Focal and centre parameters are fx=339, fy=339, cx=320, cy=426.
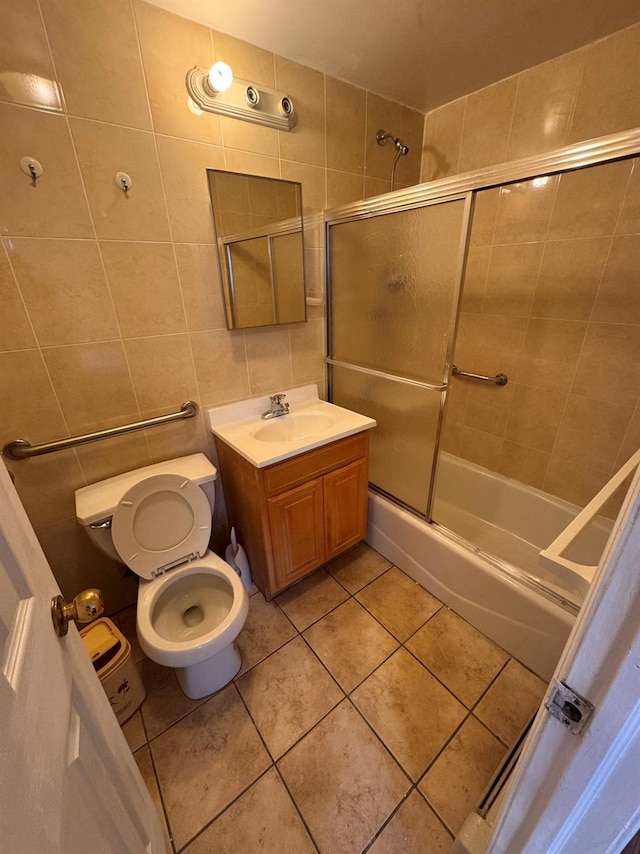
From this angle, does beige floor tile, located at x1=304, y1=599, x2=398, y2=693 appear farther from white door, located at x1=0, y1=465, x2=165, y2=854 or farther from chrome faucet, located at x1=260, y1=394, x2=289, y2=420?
chrome faucet, located at x1=260, y1=394, x2=289, y2=420

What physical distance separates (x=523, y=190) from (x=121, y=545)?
240 cm

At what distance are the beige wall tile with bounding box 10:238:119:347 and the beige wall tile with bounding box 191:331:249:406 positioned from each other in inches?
14.0

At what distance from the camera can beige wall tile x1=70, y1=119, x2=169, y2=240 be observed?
1130mm

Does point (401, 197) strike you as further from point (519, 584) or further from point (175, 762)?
point (175, 762)

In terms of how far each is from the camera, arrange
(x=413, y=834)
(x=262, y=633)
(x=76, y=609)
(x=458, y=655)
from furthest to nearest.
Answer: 1. (x=262, y=633)
2. (x=458, y=655)
3. (x=413, y=834)
4. (x=76, y=609)

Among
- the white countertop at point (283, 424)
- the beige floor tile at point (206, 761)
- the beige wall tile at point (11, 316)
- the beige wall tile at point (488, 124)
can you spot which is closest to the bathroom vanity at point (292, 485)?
the white countertop at point (283, 424)

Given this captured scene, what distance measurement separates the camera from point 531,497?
194 cm

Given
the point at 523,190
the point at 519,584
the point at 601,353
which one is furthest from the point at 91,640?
the point at 523,190

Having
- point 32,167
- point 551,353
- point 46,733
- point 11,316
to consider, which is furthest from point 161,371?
point 551,353

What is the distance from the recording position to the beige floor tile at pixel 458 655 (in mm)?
1322

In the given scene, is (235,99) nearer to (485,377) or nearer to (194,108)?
(194,108)

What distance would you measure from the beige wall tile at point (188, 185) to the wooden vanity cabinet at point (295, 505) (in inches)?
35.0

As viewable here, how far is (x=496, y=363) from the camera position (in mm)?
1978

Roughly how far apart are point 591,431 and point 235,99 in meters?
2.15
